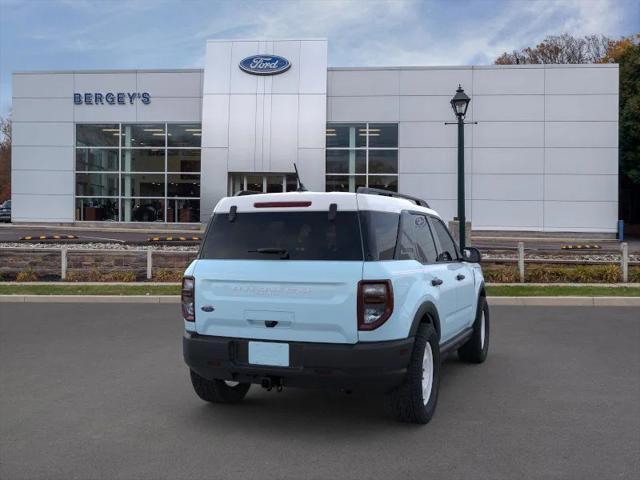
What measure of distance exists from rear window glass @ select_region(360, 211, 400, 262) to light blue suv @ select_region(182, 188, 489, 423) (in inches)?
0.4

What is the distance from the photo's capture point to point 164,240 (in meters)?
20.2

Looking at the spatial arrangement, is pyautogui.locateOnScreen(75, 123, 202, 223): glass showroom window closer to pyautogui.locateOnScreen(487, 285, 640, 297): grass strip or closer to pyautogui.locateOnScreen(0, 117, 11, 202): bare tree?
pyautogui.locateOnScreen(487, 285, 640, 297): grass strip

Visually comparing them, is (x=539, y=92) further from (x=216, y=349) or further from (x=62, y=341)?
(x=216, y=349)

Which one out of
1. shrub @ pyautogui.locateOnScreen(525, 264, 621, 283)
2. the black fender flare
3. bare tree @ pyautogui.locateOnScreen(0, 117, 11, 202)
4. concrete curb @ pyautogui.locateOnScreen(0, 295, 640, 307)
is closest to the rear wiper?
the black fender flare

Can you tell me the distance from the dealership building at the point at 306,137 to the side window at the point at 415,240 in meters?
24.6

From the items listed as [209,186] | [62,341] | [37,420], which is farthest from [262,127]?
[37,420]

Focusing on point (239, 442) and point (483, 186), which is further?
point (483, 186)

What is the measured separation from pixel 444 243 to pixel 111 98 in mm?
29219

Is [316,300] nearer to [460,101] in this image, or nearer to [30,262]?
[460,101]

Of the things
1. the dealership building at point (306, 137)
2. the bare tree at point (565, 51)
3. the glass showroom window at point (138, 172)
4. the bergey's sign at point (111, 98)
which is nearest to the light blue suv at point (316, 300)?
the dealership building at point (306, 137)

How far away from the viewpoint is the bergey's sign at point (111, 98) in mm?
31781

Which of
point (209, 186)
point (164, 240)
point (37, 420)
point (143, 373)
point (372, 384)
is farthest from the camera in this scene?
point (209, 186)

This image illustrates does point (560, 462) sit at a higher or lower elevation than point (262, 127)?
lower

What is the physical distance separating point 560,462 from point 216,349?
2474 millimetres
